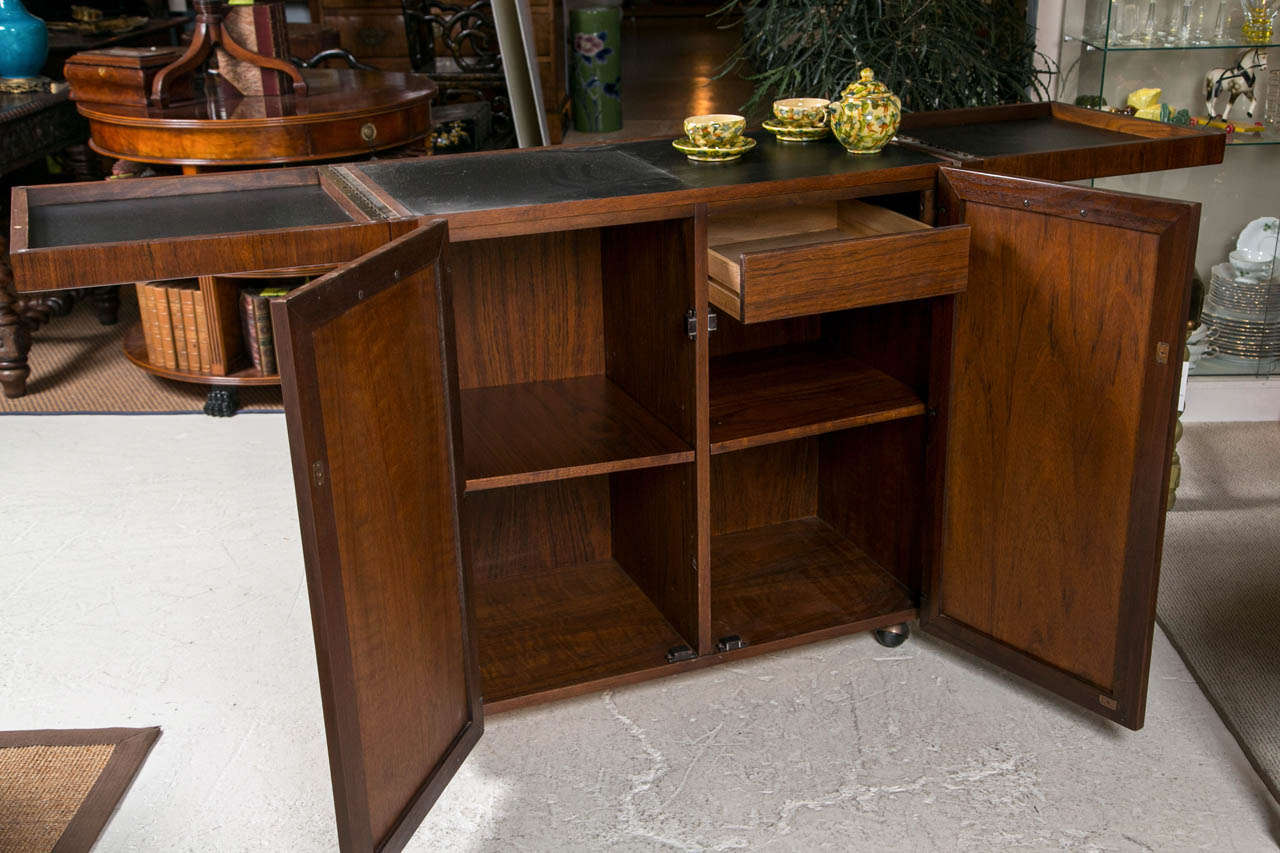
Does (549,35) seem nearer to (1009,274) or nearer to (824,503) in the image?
(824,503)

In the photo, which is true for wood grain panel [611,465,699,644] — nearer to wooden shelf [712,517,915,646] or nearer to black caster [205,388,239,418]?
wooden shelf [712,517,915,646]

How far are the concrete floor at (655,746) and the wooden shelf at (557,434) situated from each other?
0.48 meters

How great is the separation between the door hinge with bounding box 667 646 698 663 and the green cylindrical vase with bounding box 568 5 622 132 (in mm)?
4434

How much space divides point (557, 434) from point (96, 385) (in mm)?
2248

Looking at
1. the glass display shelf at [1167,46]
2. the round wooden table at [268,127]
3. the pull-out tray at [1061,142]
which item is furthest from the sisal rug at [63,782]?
the glass display shelf at [1167,46]

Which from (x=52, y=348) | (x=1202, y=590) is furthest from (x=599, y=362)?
(x=52, y=348)

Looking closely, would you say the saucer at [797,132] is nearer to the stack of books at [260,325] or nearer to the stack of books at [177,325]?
the stack of books at [260,325]

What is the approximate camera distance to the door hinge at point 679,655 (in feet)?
7.32

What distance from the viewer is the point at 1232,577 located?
2643 millimetres

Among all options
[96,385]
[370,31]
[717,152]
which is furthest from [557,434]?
[370,31]

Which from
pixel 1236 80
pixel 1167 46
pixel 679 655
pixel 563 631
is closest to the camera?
pixel 679 655

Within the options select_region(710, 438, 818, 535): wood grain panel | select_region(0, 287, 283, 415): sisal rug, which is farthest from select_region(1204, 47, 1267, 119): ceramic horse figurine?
select_region(0, 287, 283, 415): sisal rug

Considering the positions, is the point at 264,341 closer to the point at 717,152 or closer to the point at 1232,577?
the point at 717,152

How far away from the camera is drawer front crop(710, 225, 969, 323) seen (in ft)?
6.30
